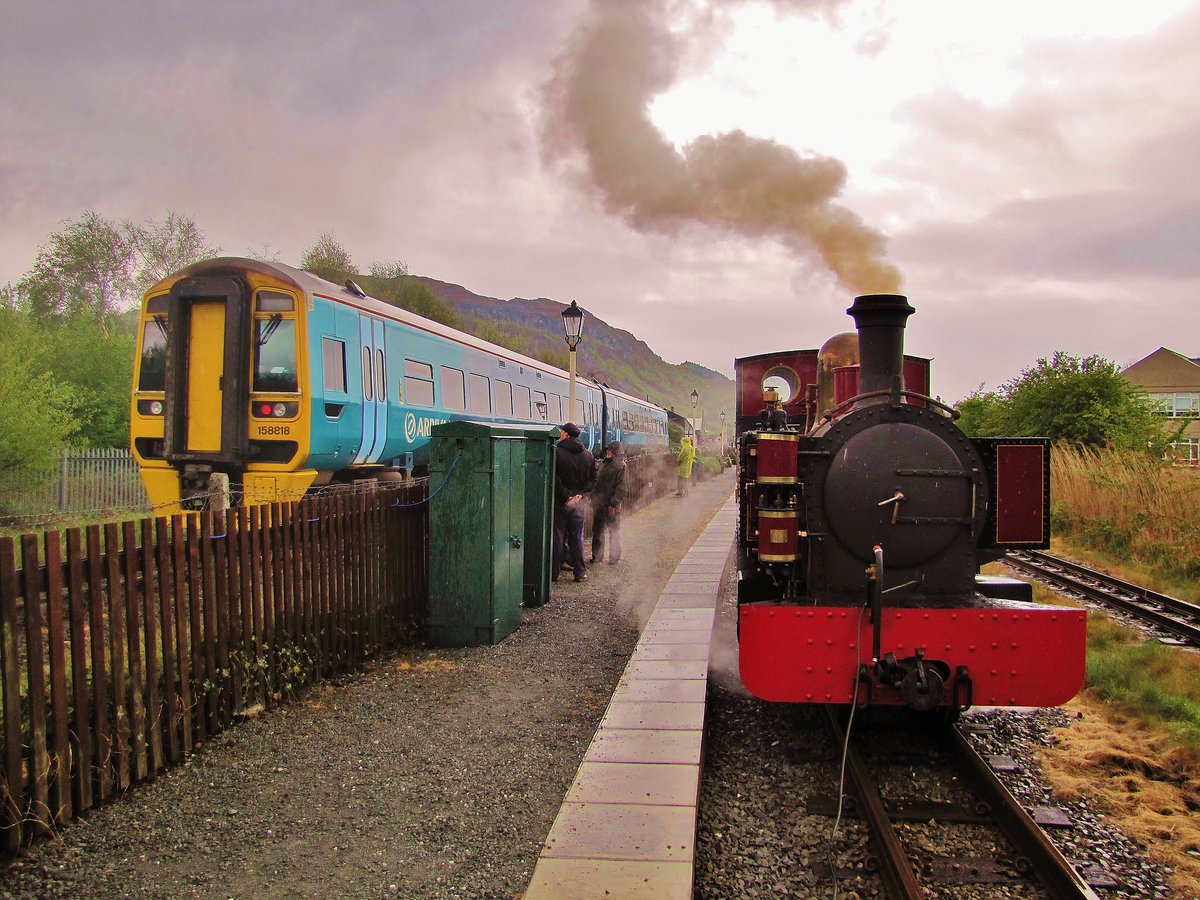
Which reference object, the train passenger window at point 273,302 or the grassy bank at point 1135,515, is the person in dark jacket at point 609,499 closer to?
the train passenger window at point 273,302

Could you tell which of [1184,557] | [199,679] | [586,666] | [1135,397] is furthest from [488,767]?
[1135,397]

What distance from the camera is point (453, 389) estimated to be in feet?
41.4

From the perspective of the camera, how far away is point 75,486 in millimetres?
16781

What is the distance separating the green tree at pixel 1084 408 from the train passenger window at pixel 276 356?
16.9 meters

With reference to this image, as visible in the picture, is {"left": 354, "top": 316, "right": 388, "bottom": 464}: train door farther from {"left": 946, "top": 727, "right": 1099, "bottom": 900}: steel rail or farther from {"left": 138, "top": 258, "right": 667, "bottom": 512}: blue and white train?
{"left": 946, "top": 727, "right": 1099, "bottom": 900}: steel rail

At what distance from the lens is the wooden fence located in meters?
3.29

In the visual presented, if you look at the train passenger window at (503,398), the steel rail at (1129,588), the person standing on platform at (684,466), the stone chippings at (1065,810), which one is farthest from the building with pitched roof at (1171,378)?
the stone chippings at (1065,810)

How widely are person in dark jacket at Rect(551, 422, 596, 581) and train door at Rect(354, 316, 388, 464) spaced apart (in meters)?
2.53

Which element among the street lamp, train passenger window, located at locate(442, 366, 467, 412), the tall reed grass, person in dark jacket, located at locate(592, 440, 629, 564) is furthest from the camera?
the street lamp

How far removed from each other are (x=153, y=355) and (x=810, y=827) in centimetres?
887

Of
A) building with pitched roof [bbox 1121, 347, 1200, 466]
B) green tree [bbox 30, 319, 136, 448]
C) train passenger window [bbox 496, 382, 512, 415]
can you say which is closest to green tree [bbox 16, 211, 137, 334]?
green tree [bbox 30, 319, 136, 448]

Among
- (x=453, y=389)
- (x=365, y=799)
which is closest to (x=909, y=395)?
(x=365, y=799)

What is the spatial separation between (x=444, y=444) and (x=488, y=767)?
294 centimetres

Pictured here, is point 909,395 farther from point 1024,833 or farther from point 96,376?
point 96,376
